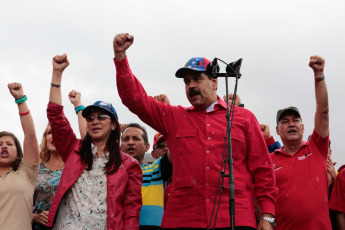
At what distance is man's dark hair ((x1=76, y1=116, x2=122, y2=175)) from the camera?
13.9 feet

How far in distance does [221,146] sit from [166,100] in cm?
167

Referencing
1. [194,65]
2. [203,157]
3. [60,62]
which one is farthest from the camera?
[60,62]

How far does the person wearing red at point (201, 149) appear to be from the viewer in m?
3.62

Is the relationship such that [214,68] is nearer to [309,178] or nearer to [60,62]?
[60,62]

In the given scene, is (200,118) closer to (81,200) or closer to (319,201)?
(81,200)

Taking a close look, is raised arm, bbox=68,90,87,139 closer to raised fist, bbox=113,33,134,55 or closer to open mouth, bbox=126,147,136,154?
open mouth, bbox=126,147,136,154

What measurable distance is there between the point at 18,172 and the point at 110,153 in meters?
1.15

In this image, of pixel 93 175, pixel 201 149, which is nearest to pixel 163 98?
pixel 93 175

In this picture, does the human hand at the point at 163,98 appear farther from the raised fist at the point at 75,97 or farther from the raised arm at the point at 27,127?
the raised arm at the point at 27,127

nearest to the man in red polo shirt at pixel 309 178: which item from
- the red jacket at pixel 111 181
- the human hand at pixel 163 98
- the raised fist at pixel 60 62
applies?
the human hand at pixel 163 98

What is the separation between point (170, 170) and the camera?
4.86 meters

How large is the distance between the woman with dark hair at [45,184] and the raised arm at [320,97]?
9.78 feet

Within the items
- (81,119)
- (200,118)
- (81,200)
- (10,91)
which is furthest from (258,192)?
(10,91)

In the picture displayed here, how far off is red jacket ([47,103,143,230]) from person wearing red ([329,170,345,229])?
230 centimetres
